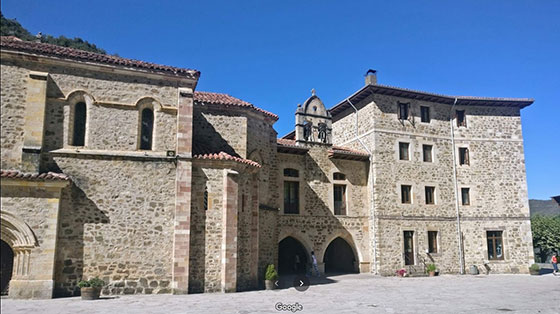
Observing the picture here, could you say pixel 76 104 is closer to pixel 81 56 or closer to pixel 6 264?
pixel 81 56

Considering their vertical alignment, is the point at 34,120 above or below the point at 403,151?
below

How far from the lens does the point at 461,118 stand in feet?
88.7

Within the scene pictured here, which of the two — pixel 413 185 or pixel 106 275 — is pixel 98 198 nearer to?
pixel 106 275

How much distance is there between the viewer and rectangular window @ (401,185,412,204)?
974 inches

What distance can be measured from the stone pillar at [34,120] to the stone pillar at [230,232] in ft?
21.1

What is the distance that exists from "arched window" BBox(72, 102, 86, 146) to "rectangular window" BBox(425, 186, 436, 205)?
19.0 metres

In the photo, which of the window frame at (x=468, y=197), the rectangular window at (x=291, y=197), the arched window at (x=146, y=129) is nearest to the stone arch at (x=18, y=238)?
the arched window at (x=146, y=129)

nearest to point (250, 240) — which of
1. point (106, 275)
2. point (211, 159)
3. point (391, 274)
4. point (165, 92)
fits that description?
point (211, 159)

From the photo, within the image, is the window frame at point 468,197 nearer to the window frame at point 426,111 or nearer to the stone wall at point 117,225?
the window frame at point 426,111

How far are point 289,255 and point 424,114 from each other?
39.1ft

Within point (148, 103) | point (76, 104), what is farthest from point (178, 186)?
point (76, 104)

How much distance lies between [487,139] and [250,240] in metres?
17.6

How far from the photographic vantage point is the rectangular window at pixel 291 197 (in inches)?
903

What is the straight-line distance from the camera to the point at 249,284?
674 inches
